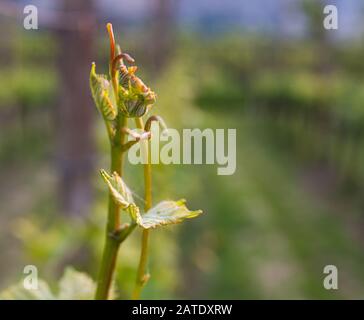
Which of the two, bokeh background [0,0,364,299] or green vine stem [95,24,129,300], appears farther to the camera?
bokeh background [0,0,364,299]

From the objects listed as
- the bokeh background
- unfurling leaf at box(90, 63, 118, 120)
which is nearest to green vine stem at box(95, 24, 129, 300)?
unfurling leaf at box(90, 63, 118, 120)

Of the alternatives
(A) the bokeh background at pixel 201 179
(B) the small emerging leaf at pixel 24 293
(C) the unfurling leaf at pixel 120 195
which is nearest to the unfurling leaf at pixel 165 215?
(C) the unfurling leaf at pixel 120 195

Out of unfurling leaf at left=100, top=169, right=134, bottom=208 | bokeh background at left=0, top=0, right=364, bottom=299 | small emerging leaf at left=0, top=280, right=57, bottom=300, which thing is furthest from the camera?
bokeh background at left=0, top=0, right=364, bottom=299

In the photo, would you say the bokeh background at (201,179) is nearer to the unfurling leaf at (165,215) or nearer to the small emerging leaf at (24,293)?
the small emerging leaf at (24,293)

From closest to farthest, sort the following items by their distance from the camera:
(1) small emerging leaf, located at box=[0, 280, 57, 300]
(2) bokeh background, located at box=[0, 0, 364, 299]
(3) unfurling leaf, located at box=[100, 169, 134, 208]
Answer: (3) unfurling leaf, located at box=[100, 169, 134, 208] → (1) small emerging leaf, located at box=[0, 280, 57, 300] → (2) bokeh background, located at box=[0, 0, 364, 299]

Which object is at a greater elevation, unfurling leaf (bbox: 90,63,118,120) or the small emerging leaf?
unfurling leaf (bbox: 90,63,118,120)

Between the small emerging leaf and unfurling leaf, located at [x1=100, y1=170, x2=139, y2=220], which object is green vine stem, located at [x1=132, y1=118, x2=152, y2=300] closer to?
unfurling leaf, located at [x1=100, y1=170, x2=139, y2=220]
